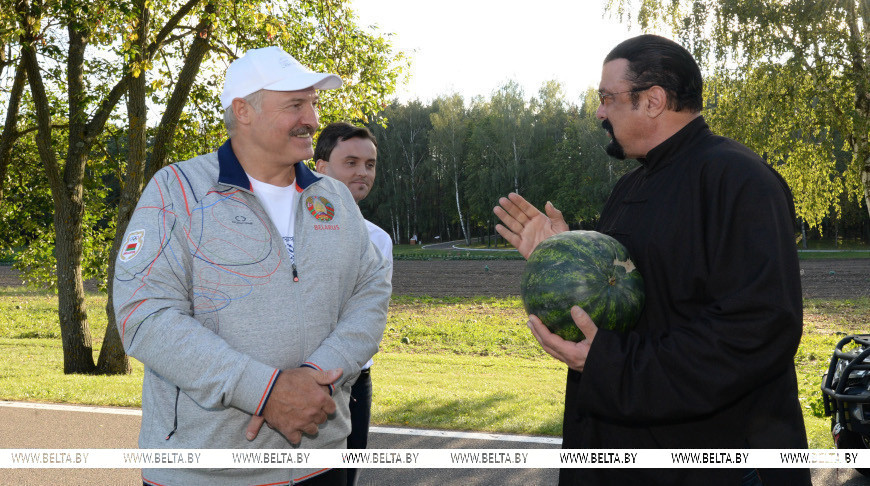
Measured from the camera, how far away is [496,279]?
32.2m

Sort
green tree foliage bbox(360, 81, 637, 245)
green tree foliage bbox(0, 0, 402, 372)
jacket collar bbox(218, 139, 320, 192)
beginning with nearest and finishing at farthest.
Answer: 1. jacket collar bbox(218, 139, 320, 192)
2. green tree foliage bbox(0, 0, 402, 372)
3. green tree foliage bbox(360, 81, 637, 245)

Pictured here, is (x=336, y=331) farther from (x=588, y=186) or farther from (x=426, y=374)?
(x=588, y=186)

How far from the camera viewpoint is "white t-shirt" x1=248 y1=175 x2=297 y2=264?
2807 millimetres

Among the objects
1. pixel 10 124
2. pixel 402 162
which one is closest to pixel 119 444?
pixel 10 124

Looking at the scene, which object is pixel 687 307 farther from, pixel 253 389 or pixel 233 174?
pixel 233 174

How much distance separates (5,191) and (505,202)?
16.8 m

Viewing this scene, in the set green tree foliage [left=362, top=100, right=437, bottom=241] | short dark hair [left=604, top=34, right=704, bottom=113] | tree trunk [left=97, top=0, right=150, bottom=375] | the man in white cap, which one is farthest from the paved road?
green tree foliage [left=362, top=100, right=437, bottom=241]

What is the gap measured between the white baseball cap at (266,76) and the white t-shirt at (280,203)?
371mm

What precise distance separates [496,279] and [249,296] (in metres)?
29.9

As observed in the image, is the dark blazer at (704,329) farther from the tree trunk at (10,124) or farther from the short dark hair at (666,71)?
the tree trunk at (10,124)

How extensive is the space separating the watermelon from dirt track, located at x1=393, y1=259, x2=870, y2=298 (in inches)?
918

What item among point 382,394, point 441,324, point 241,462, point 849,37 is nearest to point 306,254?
point 241,462

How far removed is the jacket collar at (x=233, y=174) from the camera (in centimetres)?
266

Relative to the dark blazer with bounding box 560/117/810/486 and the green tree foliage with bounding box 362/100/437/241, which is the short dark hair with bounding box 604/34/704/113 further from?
the green tree foliage with bounding box 362/100/437/241
